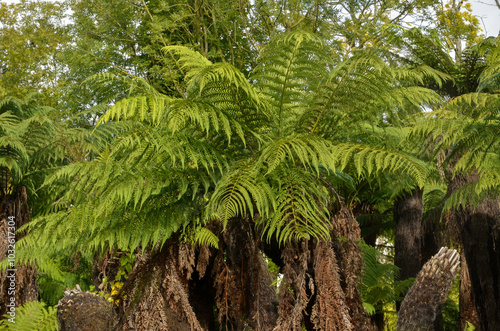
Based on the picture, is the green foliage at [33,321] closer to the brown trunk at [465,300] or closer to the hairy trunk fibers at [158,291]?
the hairy trunk fibers at [158,291]

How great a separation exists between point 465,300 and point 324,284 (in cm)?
490

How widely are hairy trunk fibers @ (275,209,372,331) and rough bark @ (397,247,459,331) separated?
2.51 ft

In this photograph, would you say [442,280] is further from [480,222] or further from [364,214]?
[364,214]

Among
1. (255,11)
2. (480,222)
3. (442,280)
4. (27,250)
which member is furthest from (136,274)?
(255,11)

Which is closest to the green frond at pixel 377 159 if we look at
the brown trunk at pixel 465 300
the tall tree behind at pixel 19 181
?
the tall tree behind at pixel 19 181

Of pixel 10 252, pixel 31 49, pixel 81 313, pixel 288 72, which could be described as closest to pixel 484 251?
pixel 288 72

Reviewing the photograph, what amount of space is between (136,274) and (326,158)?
4.15 ft

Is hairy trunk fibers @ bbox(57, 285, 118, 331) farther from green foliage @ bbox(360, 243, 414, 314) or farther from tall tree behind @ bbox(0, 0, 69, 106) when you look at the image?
tall tree behind @ bbox(0, 0, 69, 106)

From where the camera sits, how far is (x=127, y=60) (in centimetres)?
1033

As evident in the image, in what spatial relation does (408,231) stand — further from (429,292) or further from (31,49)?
(31,49)

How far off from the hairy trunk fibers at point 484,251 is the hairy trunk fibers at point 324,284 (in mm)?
3031

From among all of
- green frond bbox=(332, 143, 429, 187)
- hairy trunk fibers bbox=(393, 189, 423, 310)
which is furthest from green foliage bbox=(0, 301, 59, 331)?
hairy trunk fibers bbox=(393, 189, 423, 310)

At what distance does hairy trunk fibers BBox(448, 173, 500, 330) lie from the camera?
505cm

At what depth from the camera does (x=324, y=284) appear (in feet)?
7.81
